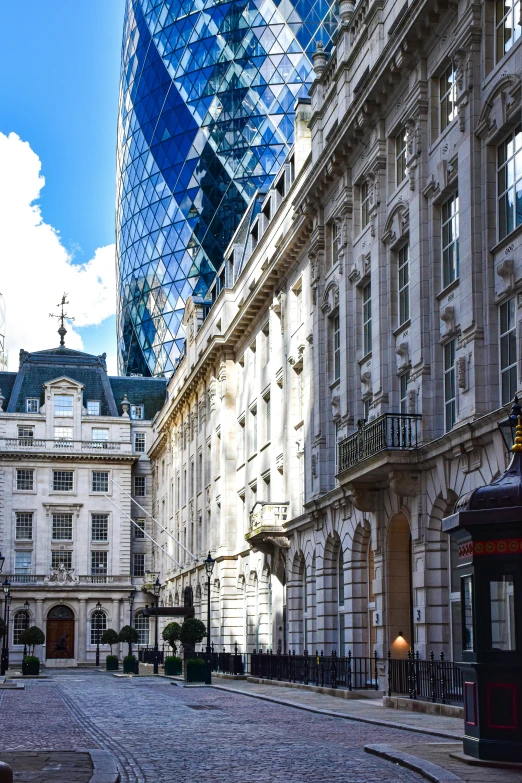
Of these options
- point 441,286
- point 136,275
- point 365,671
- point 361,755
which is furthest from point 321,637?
point 136,275

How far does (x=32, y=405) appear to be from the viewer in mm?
108000

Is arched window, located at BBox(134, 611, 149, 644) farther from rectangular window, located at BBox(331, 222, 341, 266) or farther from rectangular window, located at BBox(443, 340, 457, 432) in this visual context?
rectangular window, located at BBox(443, 340, 457, 432)

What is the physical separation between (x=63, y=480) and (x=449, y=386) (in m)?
75.1

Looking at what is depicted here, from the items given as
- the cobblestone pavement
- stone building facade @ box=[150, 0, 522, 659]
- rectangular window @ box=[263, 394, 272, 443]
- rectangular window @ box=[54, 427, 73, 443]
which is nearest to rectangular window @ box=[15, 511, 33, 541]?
rectangular window @ box=[54, 427, 73, 443]

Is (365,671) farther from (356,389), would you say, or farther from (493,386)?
(493,386)

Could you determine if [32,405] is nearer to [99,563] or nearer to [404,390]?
[99,563]

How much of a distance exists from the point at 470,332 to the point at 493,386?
1.54 meters

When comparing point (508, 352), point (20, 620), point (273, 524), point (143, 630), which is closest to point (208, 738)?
point (508, 352)

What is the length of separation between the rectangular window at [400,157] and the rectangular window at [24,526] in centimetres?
7104

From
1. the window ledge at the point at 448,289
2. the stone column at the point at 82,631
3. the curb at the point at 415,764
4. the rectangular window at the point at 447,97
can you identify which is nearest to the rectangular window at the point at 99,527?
the stone column at the point at 82,631

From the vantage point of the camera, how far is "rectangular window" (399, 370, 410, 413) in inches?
1416

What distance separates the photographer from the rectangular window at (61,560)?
102 meters

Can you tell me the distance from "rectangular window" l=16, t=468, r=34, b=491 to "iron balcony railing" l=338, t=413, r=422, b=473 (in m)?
70.1

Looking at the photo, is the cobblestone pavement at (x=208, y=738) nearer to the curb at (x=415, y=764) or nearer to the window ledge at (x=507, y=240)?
the curb at (x=415, y=764)
